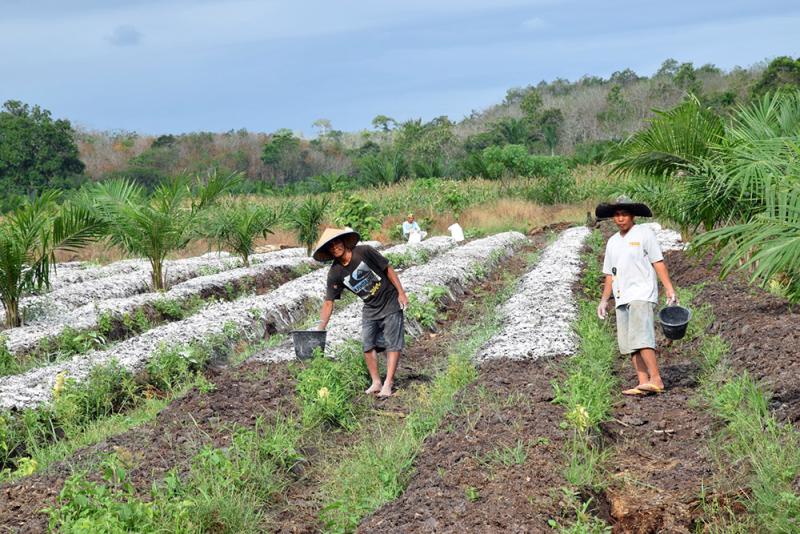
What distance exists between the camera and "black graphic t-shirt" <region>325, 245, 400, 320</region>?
757cm

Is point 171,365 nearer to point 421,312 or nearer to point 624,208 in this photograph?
point 421,312

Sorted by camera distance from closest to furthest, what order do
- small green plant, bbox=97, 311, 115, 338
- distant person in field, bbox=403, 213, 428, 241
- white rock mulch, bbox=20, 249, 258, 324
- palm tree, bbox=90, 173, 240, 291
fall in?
small green plant, bbox=97, 311, 115, 338 < white rock mulch, bbox=20, 249, 258, 324 < palm tree, bbox=90, 173, 240, 291 < distant person in field, bbox=403, 213, 428, 241

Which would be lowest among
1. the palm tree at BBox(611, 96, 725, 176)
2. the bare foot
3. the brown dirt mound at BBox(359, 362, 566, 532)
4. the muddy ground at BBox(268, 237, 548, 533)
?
the muddy ground at BBox(268, 237, 548, 533)

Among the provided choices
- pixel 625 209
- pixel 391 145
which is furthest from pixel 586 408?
pixel 391 145

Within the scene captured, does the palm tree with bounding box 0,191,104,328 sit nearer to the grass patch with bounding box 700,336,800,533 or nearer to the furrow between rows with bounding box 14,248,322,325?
the furrow between rows with bounding box 14,248,322,325

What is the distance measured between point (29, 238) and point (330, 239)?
6055 mm

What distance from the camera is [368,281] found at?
7.65 metres

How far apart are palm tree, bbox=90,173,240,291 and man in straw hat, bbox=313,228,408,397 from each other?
716cm

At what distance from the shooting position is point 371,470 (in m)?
5.65

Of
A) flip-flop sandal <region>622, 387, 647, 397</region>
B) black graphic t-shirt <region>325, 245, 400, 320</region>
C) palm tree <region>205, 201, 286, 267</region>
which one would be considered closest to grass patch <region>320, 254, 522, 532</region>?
black graphic t-shirt <region>325, 245, 400, 320</region>

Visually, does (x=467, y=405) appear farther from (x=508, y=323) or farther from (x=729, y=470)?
(x=508, y=323)

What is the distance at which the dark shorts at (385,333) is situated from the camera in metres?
7.70

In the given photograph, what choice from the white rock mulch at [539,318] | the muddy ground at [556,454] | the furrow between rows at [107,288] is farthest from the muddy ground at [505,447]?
the furrow between rows at [107,288]

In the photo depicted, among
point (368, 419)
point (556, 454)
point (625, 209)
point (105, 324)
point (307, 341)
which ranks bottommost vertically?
point (368, 419)
